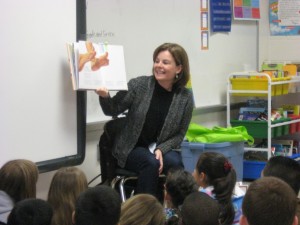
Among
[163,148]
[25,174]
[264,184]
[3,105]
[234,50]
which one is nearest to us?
[264,184]

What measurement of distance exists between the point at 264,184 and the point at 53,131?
1.50 m

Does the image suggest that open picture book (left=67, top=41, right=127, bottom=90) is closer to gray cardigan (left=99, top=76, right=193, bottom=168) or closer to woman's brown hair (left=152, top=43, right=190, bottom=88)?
gray cardigan (left=99, top=76, right=193, bottom=168)

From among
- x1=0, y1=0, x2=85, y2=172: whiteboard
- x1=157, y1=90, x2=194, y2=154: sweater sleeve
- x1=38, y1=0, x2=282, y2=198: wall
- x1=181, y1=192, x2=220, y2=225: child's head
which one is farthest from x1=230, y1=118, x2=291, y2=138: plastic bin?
x1=181, y1=192, x2=220, y2=225: child's head

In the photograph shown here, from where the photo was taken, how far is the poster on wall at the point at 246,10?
4.62 meters

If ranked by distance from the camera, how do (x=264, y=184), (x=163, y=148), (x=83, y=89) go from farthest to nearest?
(x=163, y=148) < (x=83, y=89) < (x=264, y=184)

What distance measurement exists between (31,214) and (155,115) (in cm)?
158

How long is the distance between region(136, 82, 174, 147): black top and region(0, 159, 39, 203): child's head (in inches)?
38.5

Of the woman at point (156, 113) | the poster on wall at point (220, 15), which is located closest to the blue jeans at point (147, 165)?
the woman at point (156, 113)

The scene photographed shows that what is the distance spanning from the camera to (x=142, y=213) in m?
1.70

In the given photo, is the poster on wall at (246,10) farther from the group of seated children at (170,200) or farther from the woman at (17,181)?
the woman at (17,181)

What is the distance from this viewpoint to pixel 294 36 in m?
4.99

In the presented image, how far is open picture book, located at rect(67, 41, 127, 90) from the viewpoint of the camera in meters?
2.67

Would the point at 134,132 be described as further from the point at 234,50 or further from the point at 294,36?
the point at 294,36

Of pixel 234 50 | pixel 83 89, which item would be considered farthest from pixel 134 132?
pixel 234 50
